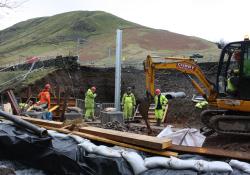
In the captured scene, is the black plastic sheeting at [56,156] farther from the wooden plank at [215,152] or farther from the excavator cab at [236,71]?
the excavator cab at [236,71]

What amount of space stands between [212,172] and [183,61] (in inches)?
344

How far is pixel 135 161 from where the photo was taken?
5523 millimetres

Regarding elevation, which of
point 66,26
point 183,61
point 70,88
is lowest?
point 70,88

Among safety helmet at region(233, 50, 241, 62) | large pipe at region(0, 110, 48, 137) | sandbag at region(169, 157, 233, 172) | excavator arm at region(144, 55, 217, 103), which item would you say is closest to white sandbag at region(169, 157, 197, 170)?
sandbag at region(169, 157, 233, 172)

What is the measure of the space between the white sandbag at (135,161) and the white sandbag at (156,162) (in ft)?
0.22

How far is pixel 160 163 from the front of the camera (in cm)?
538

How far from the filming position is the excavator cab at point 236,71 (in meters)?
10.5

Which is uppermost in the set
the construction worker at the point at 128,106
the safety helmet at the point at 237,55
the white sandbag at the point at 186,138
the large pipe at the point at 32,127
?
the safety helmet at the point at 237,55

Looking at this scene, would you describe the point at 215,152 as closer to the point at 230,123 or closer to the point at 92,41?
the point at 230,123

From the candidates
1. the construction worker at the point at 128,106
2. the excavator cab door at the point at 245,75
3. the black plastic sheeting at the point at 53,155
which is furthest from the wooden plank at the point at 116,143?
the construction worker at the point at 128,106

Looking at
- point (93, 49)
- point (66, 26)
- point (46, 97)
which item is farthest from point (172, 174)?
point (66, 26)

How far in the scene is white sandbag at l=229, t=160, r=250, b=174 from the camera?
504 centimetres

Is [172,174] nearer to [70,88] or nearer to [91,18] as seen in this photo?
[70,88]

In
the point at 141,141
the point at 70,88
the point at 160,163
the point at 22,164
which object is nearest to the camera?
the point at 160,163
